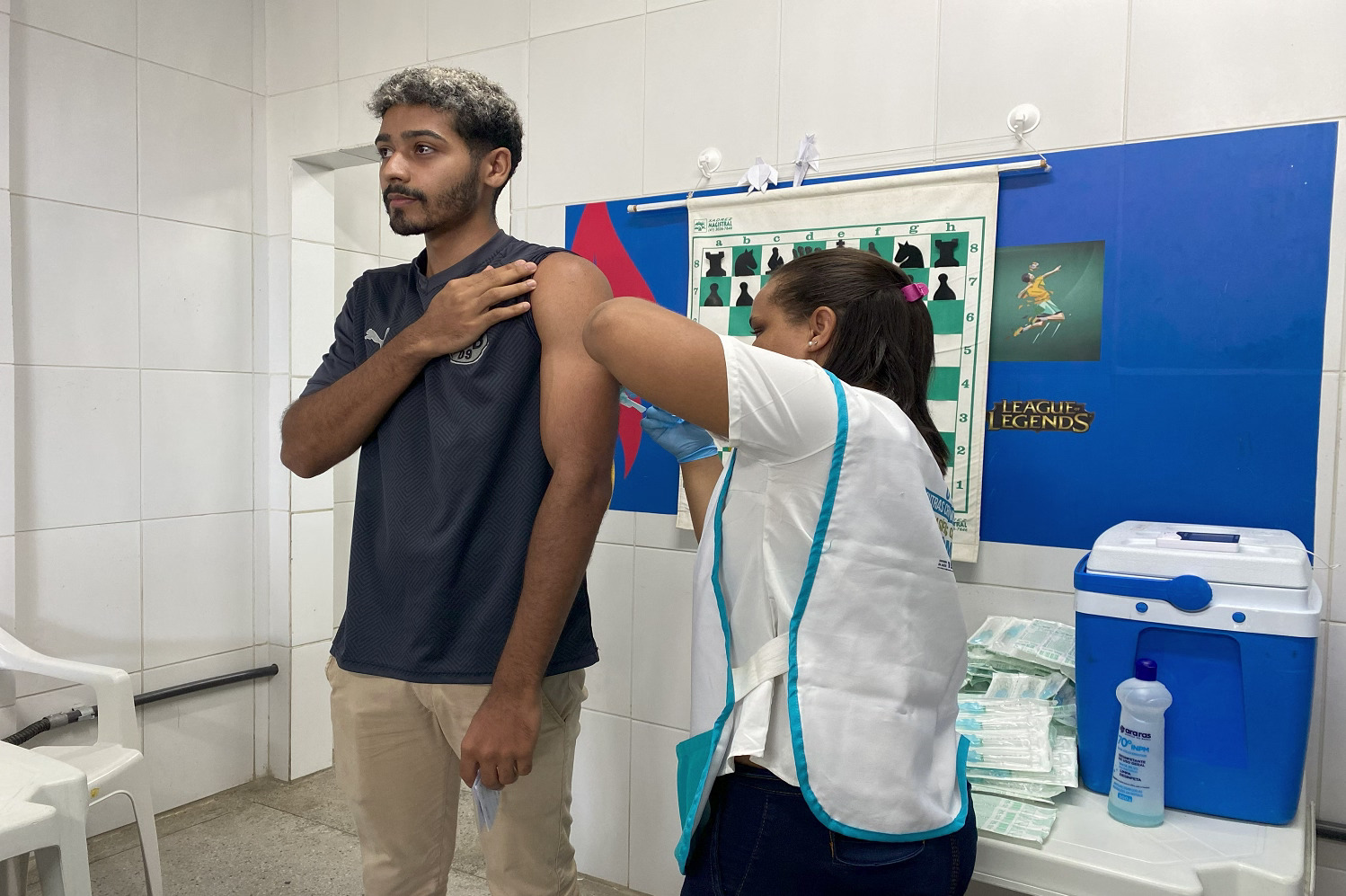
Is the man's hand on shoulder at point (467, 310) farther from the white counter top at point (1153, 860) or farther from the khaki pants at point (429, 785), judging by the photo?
the white counter top at point (1153, 860)

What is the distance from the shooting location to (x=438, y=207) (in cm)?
130

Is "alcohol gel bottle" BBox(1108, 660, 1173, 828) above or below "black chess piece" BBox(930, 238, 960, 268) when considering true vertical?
below

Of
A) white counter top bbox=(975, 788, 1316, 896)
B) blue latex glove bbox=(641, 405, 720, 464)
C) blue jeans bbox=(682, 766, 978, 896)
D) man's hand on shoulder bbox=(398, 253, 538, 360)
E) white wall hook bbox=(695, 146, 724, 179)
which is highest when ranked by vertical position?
white wall hook bbox=(695, 146, 724, 179)

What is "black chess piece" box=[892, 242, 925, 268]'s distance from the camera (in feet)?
5.67

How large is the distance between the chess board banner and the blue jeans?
0.89 m

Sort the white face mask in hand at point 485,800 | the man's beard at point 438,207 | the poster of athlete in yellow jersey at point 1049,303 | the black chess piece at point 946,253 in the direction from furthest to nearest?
the black chess piece at point 946,253
the poster of athlete in yellow jersey at point 1049,303
the man's beard at point 438,207
the white face mask in hand at point 485,800

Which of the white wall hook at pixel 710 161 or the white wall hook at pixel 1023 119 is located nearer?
the white wall hook at pixel 1023 119

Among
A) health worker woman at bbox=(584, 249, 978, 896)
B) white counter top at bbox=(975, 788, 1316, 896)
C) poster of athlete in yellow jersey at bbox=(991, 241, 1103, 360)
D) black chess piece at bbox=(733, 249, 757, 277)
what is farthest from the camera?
black chess piece at bbox=(733, 249, 757, 277)

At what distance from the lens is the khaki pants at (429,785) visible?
4.08 feet

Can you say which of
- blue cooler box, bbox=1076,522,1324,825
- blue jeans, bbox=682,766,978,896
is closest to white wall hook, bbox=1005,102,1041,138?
blue cooler box, bbox=1076,522,1324,825

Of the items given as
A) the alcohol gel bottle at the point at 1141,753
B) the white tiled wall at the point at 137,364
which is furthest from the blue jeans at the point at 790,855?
the white tiled wall at the point at 137,364

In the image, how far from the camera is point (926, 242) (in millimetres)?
1719

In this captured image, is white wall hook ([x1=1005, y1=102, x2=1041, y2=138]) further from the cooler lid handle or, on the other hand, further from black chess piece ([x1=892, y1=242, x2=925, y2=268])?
the cooler lid handle

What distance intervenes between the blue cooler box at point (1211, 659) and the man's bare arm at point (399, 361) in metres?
0.83
